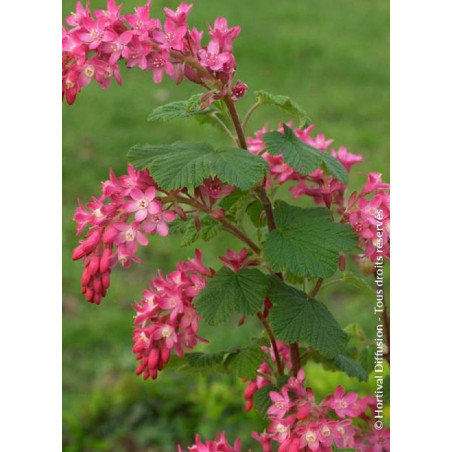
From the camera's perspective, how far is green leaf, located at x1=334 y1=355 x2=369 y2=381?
4.46 ft

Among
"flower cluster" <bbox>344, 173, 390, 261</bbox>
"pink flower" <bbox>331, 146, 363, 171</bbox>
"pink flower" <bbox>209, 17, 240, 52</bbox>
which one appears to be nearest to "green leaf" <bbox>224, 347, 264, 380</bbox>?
"flower cluster" <bbox>344, 173, 390, 261</bbox>

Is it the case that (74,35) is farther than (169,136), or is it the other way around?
(169,136)

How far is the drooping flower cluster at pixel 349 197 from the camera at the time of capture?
49.7 inches

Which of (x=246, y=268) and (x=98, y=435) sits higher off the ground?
(x=246, y=268)

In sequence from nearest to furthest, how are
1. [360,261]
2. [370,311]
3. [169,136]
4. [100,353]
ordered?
[360,261] → [100,353] → [370,311] → [169,136]

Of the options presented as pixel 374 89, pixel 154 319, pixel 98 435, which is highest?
pixel 374 89

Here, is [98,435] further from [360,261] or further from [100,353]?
[360,261]

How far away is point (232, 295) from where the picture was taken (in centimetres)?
121

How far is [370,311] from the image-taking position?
2928 mm

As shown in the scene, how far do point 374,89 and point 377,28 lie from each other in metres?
0.63

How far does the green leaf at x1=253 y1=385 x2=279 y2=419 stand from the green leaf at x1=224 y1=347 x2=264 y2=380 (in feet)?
0.16

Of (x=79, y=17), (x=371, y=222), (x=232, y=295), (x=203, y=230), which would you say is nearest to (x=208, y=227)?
(x=203, y=230)

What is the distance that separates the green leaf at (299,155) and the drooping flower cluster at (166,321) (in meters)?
0.19
